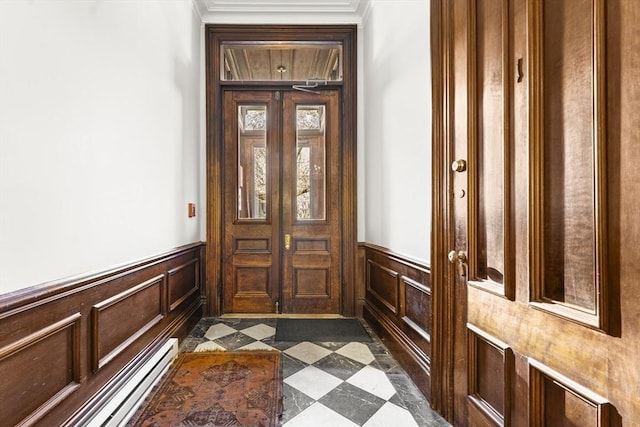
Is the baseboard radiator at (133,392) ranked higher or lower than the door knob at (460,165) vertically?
lower

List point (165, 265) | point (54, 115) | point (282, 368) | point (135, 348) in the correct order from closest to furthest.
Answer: point (54, 115)
point (135, 348)
point (282, 368)
point (165, 265)

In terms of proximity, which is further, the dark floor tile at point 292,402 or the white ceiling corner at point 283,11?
the white ceiling corner at point 283,11

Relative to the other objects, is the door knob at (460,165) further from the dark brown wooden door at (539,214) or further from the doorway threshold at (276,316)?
the doorway threshold at (276,316)

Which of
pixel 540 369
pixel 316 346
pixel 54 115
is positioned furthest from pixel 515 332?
pixel 54 115

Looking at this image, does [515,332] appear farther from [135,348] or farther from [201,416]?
[135,348]

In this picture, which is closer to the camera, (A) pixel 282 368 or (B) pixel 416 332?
(B) pixel 416 332

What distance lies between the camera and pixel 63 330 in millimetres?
1225

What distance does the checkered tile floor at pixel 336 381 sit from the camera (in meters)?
1.52

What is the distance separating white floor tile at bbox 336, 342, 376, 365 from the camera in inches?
84.4

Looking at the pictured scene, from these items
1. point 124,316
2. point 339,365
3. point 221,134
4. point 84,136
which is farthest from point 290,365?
point 221,134

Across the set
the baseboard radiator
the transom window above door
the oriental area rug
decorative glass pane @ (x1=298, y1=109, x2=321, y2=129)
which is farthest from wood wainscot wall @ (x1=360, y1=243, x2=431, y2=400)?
the transom window above door

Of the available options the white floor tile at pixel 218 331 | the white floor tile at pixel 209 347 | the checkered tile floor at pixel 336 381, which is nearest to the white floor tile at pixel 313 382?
the checkered tile floor at pixel 336 381

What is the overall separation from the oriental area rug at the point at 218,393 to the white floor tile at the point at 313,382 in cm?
11

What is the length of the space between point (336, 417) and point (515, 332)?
99cm
